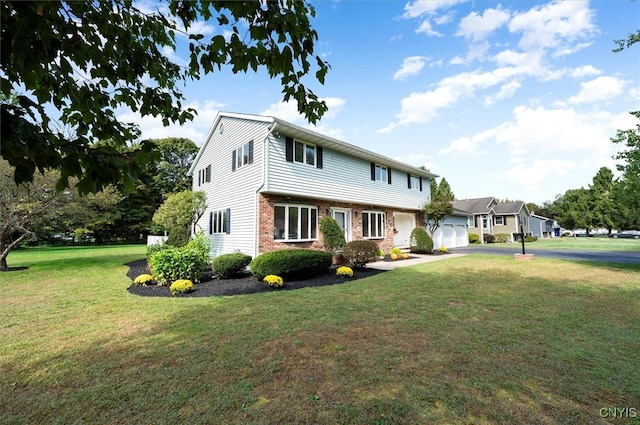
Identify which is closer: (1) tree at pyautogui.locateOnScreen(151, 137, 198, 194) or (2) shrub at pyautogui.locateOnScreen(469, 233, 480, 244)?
(2) shrub at pyautogui.locateOnScreen(469, 233, 480, 244)

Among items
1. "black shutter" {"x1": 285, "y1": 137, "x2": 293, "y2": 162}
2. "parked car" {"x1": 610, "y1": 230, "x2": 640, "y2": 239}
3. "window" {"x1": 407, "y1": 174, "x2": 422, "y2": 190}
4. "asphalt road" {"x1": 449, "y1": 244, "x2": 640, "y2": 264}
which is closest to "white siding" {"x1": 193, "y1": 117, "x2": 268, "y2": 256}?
"black shutter" {"x1": 285, "y1": 137, "x2": 293, "y2": 162}

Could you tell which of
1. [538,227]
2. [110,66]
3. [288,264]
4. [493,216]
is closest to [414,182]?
[288,264]

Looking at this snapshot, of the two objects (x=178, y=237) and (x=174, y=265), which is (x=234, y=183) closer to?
(x=178, y=237)

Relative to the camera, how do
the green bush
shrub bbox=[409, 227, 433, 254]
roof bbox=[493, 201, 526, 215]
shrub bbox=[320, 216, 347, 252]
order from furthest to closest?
roof bbox=[493, 201, 526, 215] → shrub bbox=[409, 227, 433, 254] → shrub bbox=[320, 216, 347, 252] → the green bush

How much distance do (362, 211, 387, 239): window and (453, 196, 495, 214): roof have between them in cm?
2070

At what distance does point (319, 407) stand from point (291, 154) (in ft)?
36.0

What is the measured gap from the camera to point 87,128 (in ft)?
9.11

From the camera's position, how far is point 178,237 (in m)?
15.0

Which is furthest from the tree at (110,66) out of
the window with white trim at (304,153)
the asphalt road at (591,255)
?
the asphalt road at (591,255)

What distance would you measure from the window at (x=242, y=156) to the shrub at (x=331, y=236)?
447 centimetres

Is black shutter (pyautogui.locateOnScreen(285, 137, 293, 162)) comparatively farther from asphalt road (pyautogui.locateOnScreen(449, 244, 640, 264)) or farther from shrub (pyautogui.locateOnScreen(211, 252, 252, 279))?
asphalt road (pyautogui.locateOnScreen(449, 244, 640, 264))

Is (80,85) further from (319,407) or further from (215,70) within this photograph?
(319,407)

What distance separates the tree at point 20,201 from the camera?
1215 cm

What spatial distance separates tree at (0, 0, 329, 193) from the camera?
5.91 ft
